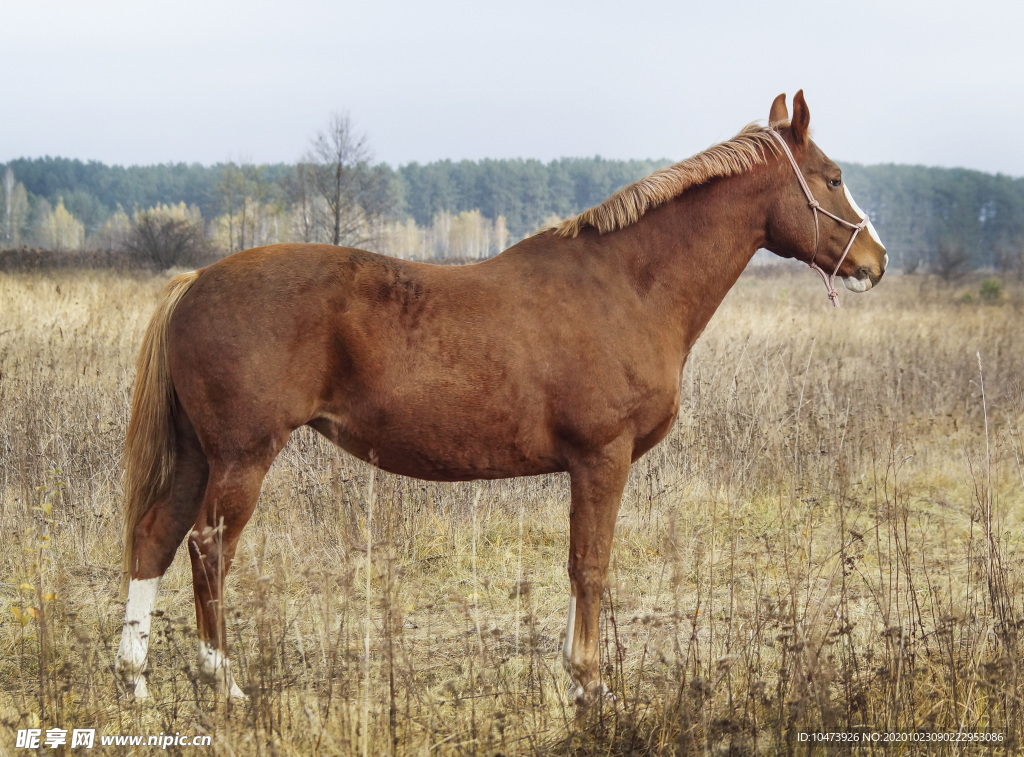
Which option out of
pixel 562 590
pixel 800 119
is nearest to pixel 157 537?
pixel 562 590

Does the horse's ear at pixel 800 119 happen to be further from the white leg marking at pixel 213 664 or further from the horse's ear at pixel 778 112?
the white leg marking at pixel 213 664

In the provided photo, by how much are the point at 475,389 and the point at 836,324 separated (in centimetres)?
1433

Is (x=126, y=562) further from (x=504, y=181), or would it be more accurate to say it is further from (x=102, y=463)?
(x=504, y=181)

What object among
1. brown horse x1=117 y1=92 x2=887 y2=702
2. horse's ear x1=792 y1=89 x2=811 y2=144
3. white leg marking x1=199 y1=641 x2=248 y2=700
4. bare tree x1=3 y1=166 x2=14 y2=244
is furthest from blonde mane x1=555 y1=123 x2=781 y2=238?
bare tree x1=3 y1=166 x2=14 y2=244

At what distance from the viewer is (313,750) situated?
8.39ft

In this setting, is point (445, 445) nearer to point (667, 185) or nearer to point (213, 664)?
point (213, 664)

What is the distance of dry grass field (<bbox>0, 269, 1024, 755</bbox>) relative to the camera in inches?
105

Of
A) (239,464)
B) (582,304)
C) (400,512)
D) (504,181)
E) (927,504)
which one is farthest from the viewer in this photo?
(504,181)

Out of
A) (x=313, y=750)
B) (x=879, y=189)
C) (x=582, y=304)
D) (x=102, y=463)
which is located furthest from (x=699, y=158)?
(x=879, y=189)

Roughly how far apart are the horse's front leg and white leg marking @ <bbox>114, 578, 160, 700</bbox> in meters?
1.72

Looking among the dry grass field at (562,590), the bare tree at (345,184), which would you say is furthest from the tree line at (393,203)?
the dry grass field at (562,590)

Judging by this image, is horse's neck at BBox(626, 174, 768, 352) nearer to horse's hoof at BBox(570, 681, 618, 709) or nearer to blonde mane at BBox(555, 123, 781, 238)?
blonde mane at BBox(555, 123, 781, 238)

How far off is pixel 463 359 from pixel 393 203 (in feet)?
126

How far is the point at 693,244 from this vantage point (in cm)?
343
